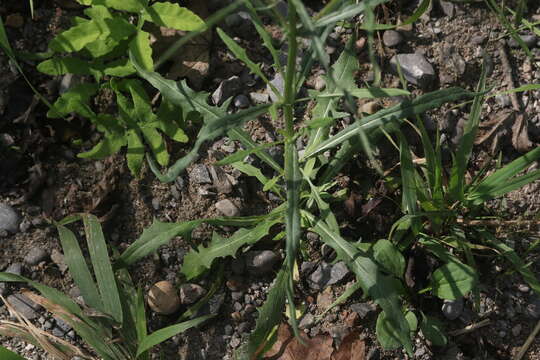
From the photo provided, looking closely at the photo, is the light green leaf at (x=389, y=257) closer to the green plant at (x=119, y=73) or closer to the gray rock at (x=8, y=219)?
the green plant at (x=119, y=73)

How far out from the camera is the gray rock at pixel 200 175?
8.98 feet

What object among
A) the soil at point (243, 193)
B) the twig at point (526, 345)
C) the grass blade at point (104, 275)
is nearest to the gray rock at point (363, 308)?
the soil at point (243, 193)

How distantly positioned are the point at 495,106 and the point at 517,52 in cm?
32

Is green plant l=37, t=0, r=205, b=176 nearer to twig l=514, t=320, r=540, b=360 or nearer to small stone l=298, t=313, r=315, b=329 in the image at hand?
small stone l=298, t=313, r=315, b=329

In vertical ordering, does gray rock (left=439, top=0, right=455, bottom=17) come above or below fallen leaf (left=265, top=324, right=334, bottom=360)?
above

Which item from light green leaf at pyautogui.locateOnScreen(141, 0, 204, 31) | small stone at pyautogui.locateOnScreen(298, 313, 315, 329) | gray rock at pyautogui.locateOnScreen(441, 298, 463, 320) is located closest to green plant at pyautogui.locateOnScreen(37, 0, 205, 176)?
light green leaf at pyautogui.locateOnScreen(141, 0, 204, 31)

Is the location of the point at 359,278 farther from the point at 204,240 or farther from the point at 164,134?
the point at 164,134

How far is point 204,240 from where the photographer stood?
2.67 m

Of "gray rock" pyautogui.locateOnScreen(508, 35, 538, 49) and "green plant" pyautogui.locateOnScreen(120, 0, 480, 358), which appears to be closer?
"green plant" pyautogui.locateOnScreen(120, 0, 480, 358)

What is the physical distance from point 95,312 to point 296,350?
89 centimetres

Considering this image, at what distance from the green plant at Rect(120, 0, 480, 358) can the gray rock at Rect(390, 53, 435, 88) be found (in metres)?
0.38

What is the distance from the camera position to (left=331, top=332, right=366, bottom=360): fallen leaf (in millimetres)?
2523

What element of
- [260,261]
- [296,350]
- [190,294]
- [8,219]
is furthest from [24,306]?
[296,350]

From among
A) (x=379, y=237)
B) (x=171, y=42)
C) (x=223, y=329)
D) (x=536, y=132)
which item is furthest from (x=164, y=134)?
(x=536, y=132)
